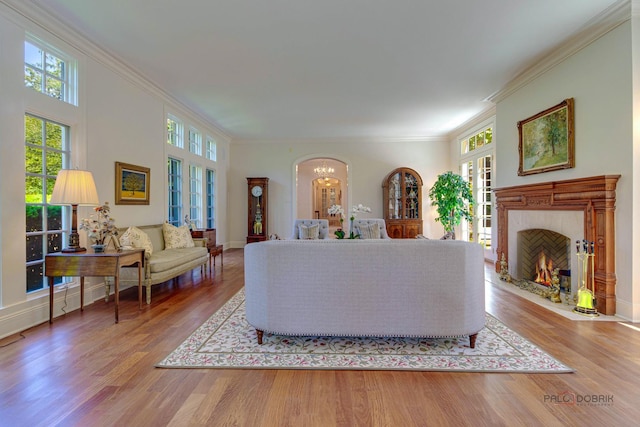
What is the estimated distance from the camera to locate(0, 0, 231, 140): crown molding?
282 cm

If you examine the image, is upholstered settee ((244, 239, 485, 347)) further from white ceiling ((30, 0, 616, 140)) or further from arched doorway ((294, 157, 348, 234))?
arched doorway ((294, 157, 348, 234))

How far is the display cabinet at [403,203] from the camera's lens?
784 cm

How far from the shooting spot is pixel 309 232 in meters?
5.79

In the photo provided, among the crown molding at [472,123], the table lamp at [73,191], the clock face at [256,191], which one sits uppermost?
the crown molding at [472,123]

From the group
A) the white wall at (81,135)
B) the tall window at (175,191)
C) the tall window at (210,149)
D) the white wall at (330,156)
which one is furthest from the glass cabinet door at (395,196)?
the white wall at (81,135)

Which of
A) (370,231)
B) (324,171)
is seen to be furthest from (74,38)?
(324,171)

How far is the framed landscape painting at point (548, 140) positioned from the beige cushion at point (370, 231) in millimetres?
2439

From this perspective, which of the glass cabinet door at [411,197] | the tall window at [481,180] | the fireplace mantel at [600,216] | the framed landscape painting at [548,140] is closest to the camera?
the fireplace mantel at [600,216]

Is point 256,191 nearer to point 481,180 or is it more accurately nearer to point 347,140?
point 347,140

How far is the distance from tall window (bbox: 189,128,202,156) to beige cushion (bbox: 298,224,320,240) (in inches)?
111

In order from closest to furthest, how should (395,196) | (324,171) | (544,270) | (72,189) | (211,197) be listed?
(72,189) → (544,270) → (211,197) → (395,196) → (324,171)

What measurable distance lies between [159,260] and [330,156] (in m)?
5.61

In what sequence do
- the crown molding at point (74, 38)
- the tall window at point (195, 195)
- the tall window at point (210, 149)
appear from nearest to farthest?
the crown molding at point (74, 38)
the tall window at point (195, 195)
the tall window at point (210, 149)

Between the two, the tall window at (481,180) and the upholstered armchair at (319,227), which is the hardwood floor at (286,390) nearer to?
the upholstered armchair at (319,227)
